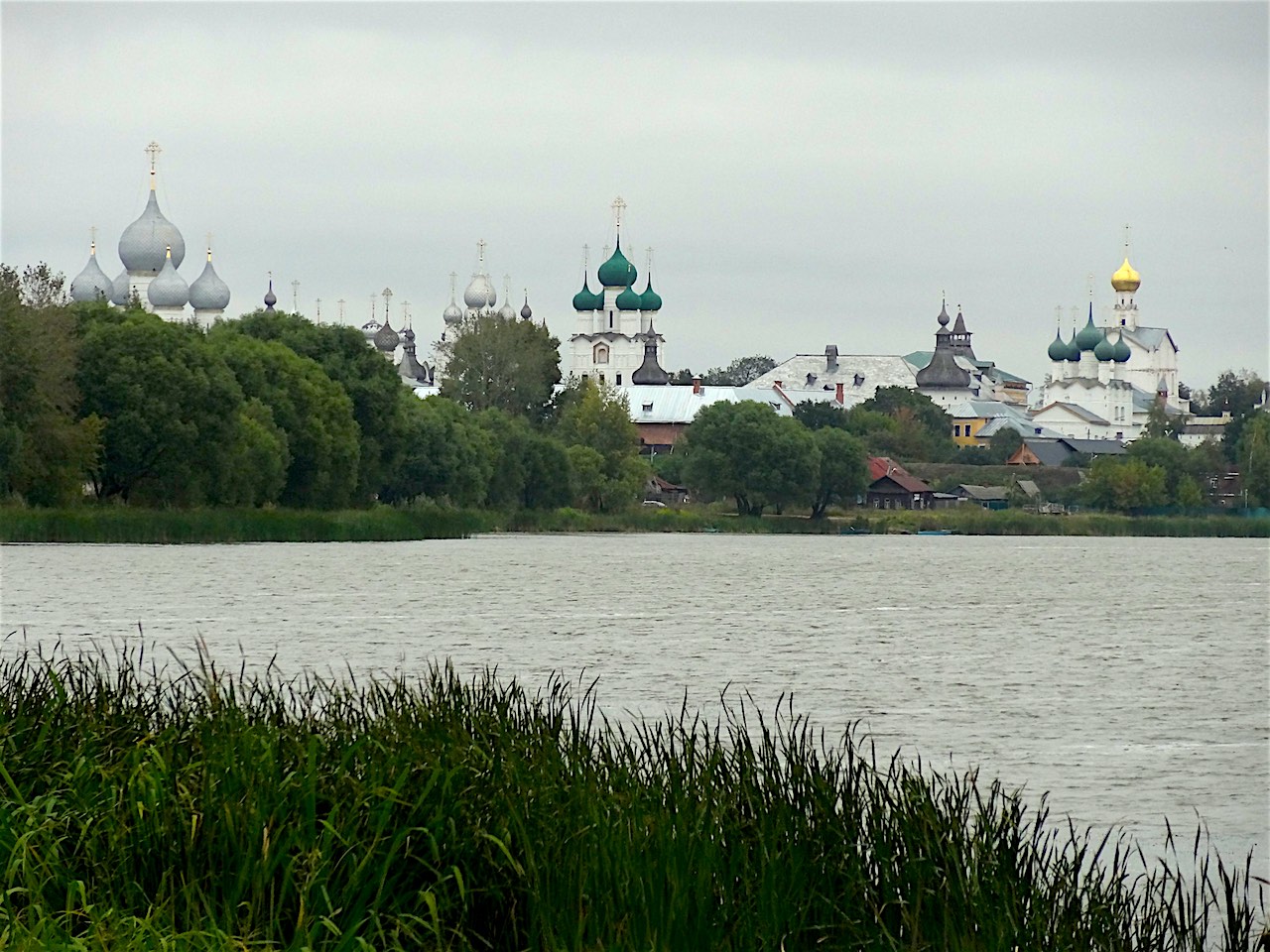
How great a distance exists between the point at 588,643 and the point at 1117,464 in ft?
268

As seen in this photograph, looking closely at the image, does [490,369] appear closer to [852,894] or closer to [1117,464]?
[1117,464]

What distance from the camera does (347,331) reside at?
62.4 metres

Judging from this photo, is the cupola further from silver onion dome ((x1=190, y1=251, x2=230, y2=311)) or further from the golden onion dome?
the golden onion dome

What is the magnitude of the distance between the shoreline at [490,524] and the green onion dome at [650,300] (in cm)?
4881

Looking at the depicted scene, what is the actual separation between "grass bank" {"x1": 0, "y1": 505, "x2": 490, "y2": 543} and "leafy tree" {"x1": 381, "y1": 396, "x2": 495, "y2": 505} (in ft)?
4.30

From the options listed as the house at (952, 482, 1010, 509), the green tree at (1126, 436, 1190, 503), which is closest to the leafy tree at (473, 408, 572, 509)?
the green tree at (1126, 436, 1190, 503)

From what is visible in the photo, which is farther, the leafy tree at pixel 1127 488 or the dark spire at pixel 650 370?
the dark spire at pixel 650 370

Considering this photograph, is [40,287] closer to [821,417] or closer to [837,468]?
[837,468]

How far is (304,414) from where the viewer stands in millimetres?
56031

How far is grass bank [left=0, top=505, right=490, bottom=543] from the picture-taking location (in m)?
44.7

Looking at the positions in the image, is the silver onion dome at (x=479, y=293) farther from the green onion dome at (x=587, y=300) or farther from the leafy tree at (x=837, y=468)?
the leafy tree at (x=837, y=468)

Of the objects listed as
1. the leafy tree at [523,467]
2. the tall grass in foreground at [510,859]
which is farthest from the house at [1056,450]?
the tall grass in foreground at [510,859]

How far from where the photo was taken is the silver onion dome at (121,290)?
348ft

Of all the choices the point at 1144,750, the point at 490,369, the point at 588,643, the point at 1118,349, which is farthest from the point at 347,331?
the point at 1118,349
